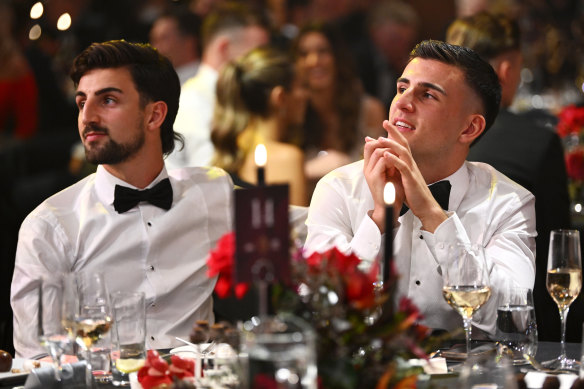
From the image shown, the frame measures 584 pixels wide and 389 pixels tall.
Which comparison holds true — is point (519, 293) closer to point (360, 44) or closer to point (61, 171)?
point (61, 171)

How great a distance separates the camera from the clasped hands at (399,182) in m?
2.78

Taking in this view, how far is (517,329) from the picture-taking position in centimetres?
223

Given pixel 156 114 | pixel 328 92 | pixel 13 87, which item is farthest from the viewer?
pixel 13 87

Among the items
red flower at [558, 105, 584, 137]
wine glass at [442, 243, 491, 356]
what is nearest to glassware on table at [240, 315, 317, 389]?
wine glass at [442, 243, 491, 356]

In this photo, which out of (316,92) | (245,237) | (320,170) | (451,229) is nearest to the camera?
(245,237)

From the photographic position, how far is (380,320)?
1684 mm

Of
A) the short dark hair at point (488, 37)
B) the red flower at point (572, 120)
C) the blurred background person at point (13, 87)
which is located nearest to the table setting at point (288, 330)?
the short dark hair at point (488, 37)

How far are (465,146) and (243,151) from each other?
7.26 feet

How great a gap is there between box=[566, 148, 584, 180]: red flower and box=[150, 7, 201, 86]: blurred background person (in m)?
4.10

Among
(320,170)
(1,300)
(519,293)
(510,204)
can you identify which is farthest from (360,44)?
(519,293)

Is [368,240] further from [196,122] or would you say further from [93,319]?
[196,122]

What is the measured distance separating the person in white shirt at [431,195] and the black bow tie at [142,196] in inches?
20.0

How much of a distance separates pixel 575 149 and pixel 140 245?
283cm

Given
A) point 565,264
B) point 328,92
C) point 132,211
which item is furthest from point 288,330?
point 328,92
